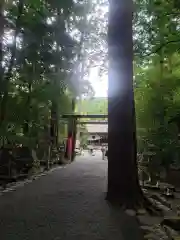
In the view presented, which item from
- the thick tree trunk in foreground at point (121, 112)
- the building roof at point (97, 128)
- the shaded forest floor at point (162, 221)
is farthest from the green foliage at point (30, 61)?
the building roof at point (97, 128)

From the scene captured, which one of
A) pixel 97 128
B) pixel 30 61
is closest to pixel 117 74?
pixel 30 61

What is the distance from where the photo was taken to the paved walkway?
365cm

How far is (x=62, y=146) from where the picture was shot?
15.5 metres

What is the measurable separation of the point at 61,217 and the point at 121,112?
207 centimetres

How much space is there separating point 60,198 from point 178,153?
12.2ft

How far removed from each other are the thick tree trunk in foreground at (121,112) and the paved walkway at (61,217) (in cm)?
44

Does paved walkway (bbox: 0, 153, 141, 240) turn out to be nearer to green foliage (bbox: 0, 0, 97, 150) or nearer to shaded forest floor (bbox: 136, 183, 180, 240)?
shaded forest floor (bbox: 136, 183, 180, 240)

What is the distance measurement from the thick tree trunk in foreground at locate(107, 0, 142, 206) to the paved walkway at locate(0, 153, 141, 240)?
1.44ft

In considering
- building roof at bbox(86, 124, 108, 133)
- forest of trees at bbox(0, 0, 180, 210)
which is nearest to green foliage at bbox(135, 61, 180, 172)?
forest of trees at bbox(0, 0, 180, 210)

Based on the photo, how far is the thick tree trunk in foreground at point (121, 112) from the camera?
556 cm

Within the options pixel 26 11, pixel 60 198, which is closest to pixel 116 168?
pixel 60 198

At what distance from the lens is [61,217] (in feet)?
14.4

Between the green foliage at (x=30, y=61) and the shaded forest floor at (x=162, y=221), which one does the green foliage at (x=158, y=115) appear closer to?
the shaded forest floor at (x=162, y=221)

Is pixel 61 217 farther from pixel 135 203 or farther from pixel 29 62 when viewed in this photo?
pixel 29 62
